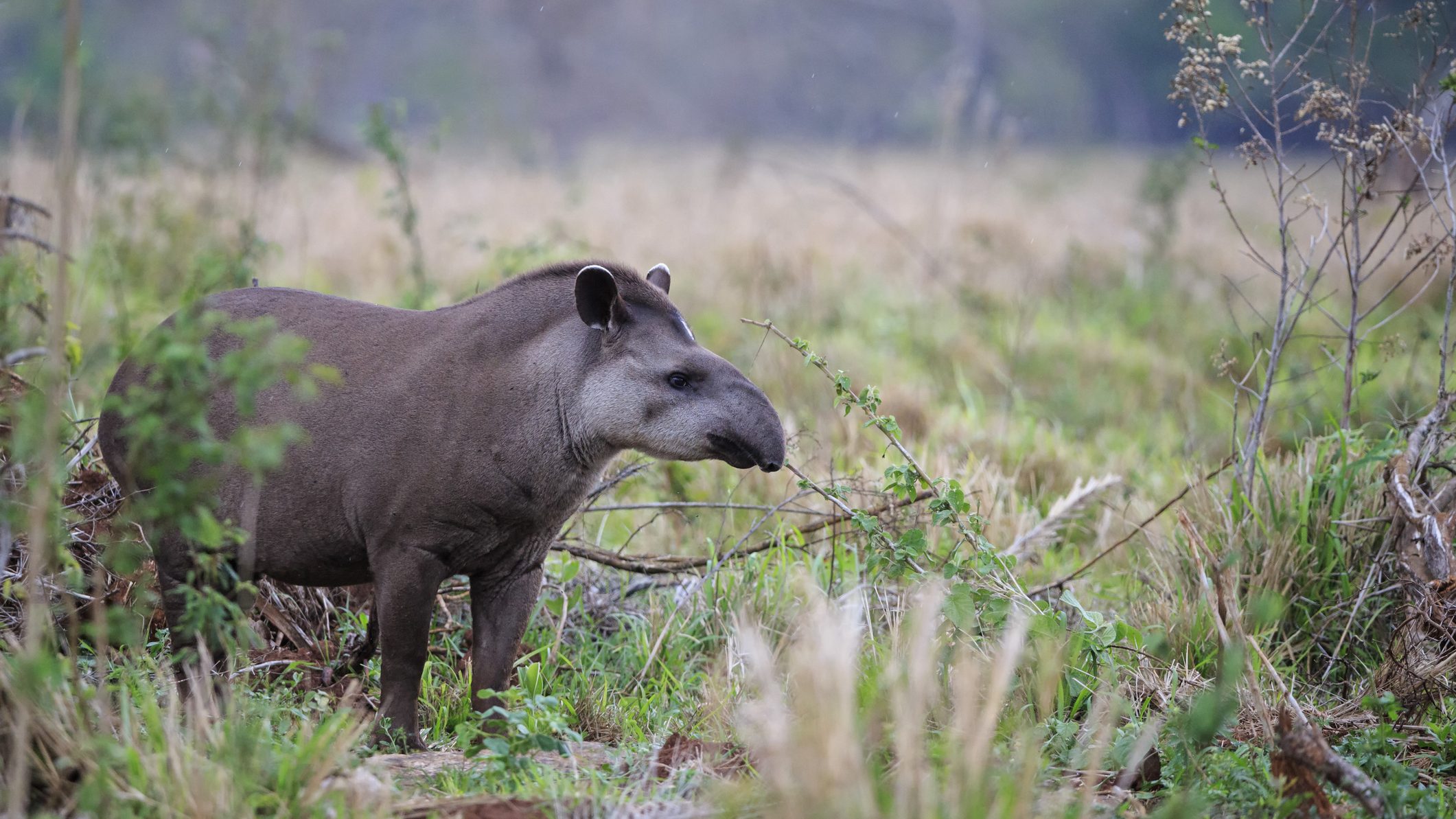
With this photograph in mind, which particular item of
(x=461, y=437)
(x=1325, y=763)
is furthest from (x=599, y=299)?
(x=1325, y=763)

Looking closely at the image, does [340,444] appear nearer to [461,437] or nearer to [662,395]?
[461,437]

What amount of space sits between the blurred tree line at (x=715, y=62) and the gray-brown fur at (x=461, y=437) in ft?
60.7

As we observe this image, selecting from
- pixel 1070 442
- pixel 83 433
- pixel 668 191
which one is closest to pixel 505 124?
pixel 668 191

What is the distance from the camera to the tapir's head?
13.2ft

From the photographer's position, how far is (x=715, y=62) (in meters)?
41.7

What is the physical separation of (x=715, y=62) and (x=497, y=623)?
3925cm

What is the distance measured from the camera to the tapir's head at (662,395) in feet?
13.2

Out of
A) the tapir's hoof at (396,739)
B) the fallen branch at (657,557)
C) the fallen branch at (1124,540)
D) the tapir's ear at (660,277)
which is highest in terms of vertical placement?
the tapir's ear at (660,277)

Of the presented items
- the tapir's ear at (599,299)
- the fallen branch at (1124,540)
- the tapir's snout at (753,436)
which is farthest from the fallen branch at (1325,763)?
the tapir's ear at (599,299)

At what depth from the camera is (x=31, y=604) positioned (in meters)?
2.71

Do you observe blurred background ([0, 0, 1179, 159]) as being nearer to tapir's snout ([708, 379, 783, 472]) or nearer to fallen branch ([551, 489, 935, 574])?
fallen branch ([551, 489, 935, 574])

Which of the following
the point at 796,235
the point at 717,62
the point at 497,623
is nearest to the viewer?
the point at 497,623

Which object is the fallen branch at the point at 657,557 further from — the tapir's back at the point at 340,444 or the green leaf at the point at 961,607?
the tapir's back at the point at 340,444

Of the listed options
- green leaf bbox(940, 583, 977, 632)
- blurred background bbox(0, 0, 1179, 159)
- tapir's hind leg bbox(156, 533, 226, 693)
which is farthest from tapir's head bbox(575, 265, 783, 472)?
→ blurred background bbox(0, 0, 1179, 159)
